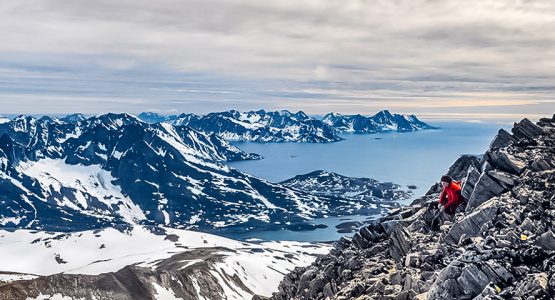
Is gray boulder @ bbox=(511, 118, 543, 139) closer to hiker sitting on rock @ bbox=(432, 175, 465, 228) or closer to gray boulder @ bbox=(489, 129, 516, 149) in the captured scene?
gray boulder @ bbox=(489, 129, 516, 149)

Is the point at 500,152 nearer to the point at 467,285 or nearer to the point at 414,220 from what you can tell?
the point at 414,220

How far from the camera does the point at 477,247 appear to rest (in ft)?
108

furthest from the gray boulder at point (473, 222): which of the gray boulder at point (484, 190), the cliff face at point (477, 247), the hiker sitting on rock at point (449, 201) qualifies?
the hiker sitting on rock at point (449, 201)

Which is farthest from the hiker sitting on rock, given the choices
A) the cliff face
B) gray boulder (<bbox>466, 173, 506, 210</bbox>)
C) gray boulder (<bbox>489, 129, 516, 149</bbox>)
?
gray boulder (<bbox>489, 129, 516, 149</bbox>)

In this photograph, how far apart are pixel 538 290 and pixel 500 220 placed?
12.0 m

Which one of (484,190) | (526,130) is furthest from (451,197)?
(526,130)

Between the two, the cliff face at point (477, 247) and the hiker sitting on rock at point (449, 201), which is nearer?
the cliff face at point (477, 247)

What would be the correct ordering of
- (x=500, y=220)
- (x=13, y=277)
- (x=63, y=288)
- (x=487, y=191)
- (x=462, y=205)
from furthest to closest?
(x=13, y=277) < (x=63, y=288) < (x=462, y=205) < (x=487, y=191) < (x=500, y=220)

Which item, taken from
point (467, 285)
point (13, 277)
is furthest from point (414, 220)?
point (13, 277)

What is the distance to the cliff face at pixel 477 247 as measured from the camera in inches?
1143

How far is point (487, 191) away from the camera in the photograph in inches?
1748

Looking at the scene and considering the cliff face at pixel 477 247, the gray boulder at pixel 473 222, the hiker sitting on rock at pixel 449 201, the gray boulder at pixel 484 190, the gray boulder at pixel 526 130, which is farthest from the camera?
the gray boulder at pixel 526 130

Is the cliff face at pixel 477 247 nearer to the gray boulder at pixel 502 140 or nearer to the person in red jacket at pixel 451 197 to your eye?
the gray boulder at pixel 502 140

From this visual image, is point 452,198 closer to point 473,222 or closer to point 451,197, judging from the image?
point 451,197
